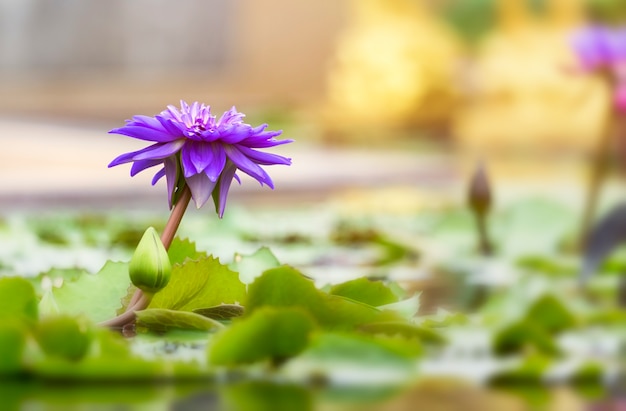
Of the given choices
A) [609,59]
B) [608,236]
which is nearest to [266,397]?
[608,236]

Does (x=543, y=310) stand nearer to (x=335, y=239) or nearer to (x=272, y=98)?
(x=335, y=239)

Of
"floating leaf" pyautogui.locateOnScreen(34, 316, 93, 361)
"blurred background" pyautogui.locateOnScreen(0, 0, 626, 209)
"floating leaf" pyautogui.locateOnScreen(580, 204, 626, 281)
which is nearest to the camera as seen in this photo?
"floating leaf" pyautogui.locateOnScreen(34, 316, 93, 361)

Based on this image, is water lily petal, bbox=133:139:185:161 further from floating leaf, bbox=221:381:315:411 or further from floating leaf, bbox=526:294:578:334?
floating leaf, bbox=526:294:578:334

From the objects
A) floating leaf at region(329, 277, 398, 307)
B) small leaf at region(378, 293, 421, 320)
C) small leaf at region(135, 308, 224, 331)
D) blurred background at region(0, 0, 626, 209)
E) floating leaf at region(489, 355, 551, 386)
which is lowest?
floating leaf at region(489, 355, 551, 386)

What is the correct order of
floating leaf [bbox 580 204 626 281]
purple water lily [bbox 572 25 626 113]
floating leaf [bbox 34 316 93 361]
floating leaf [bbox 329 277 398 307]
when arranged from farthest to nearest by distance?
1. purple water lily [bbox 572 25 626 113]
2. floating leaf [bbox 580 204 626 281]
3. floating leaf [bbox 329 277 398 307]
4. floating leaf [bbox 34 316 93 361]

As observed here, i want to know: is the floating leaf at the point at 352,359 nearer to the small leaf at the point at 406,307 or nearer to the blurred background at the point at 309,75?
the small leaf at the point at 406,307

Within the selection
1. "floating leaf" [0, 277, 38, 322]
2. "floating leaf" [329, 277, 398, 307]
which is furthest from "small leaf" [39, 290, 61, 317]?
"floating leaf" [329, 277, 398, 307]

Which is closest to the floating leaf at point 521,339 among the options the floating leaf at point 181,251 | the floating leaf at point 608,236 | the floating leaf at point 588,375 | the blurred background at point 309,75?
the floating leaf at point 588,375
